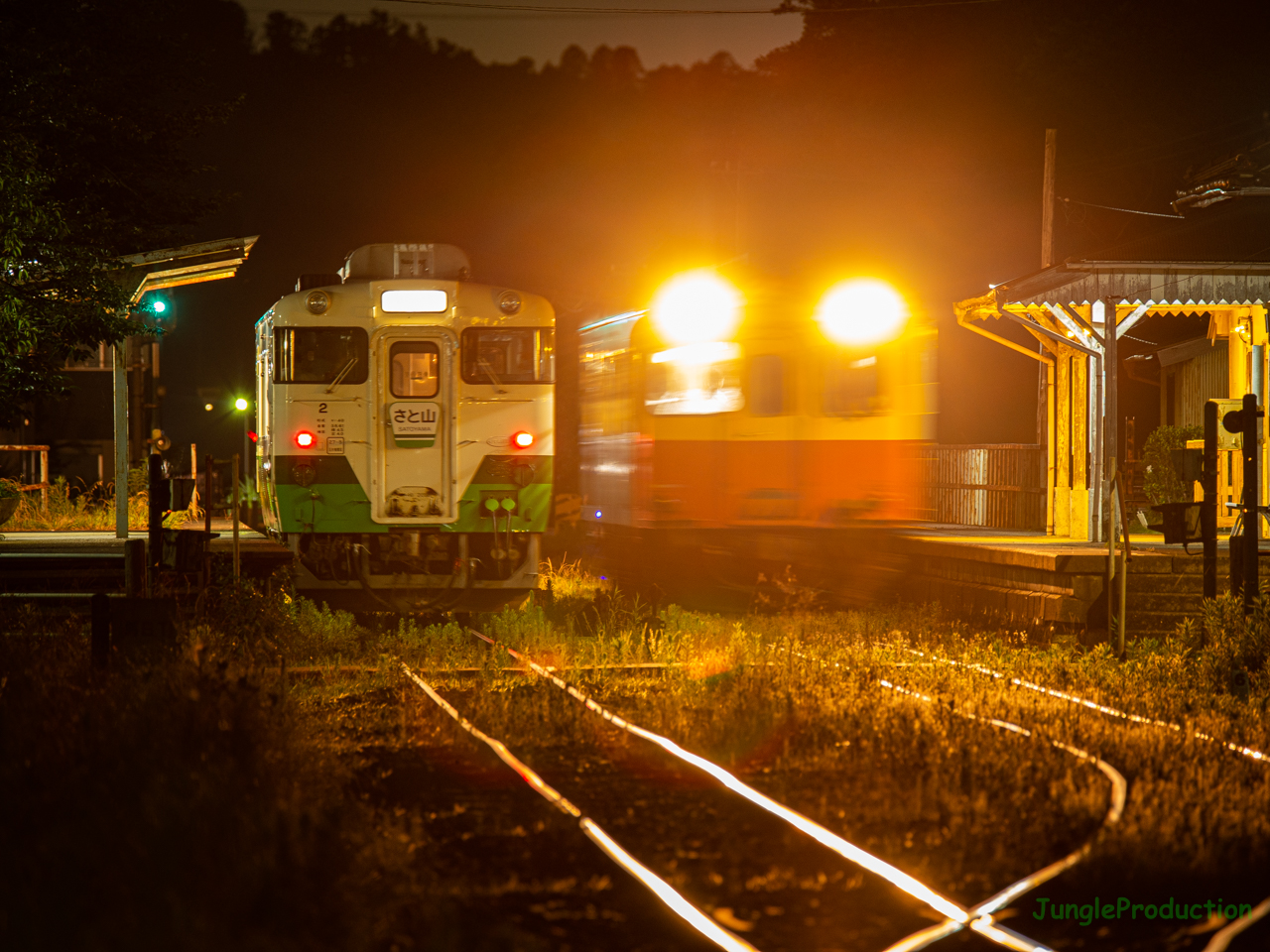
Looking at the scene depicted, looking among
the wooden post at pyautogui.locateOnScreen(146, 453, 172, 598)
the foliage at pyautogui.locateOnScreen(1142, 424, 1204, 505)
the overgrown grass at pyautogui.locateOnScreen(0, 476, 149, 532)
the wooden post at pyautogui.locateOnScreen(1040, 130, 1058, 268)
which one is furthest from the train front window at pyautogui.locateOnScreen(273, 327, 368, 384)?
the wooden post at pyautogui.locateOnScreen(1040, 130, 1058, 268)

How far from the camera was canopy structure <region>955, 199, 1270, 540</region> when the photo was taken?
15062 mm

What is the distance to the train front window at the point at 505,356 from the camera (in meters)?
12.4

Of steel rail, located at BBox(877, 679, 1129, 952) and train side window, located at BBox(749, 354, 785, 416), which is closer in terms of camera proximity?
steel rail, located at BBox(877, 679, 1129, 952)

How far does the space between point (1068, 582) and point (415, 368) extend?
21.0 feet

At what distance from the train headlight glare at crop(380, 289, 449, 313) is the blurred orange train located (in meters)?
2.40

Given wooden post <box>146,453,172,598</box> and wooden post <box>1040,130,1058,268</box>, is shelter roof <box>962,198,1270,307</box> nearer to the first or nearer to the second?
wooden post <box>1040,130,1058,268</box>

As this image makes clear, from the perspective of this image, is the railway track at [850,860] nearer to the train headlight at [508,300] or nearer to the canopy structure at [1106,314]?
the train headlight at [508,300]

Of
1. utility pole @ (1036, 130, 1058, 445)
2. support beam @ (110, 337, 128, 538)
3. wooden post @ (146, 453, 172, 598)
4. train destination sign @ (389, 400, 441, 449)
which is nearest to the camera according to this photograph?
wooden post @ (146, 453, 172, 598)

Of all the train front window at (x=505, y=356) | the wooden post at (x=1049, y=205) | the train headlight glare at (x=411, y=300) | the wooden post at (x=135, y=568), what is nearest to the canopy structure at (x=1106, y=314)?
the wooden post at (x=1049, y=205)

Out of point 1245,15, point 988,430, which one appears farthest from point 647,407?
point 1245,15

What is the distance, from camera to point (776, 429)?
45.0 ft

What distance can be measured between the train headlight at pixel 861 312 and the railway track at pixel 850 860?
22.1 ft

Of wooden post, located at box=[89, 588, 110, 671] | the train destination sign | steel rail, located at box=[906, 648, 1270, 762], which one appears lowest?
steel rail, located at box=[906, 648, 1270, 762]

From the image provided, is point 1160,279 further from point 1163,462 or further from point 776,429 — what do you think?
point 776,429
